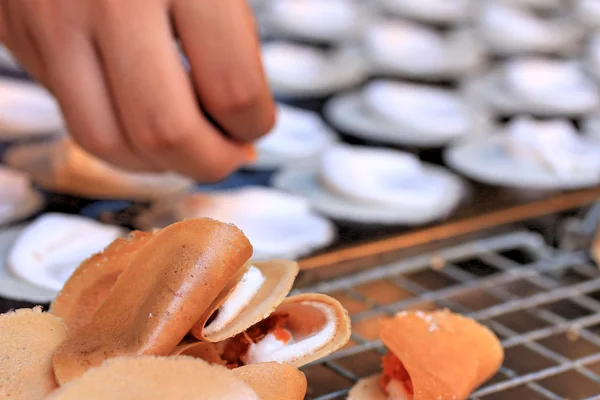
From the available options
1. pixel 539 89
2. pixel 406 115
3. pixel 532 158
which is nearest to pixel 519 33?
pixel 539 89

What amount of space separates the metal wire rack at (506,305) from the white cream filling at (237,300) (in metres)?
0.20

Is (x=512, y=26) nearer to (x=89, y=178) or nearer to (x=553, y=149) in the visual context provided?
(x=553, y=149)

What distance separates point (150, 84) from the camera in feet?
3.84

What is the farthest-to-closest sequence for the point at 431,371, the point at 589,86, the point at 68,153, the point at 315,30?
the point at 315,30
the point at 589,86
the point at 68,153
the point at 431,371

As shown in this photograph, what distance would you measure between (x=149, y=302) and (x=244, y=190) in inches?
30.4

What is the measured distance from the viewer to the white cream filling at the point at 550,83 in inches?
85.8

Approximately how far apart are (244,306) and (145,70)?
467 millimetres

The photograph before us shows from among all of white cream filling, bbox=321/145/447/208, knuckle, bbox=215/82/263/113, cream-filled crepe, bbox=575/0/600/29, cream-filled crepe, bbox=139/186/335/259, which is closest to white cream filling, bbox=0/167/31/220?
cream-filled crepe, bbox=139/186/335/259

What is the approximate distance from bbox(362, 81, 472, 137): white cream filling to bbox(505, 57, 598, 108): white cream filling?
19 centimetres

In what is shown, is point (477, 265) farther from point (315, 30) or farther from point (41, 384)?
point (315, 30)

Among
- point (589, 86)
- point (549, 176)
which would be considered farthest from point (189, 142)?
point (589, 86)

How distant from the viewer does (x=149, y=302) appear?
78 cm

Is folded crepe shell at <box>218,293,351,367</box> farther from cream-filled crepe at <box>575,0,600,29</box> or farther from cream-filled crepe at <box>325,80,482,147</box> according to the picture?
cream-filled crepe at <box>575,0,600,29</box>

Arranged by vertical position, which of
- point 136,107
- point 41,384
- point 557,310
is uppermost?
point 136,107
